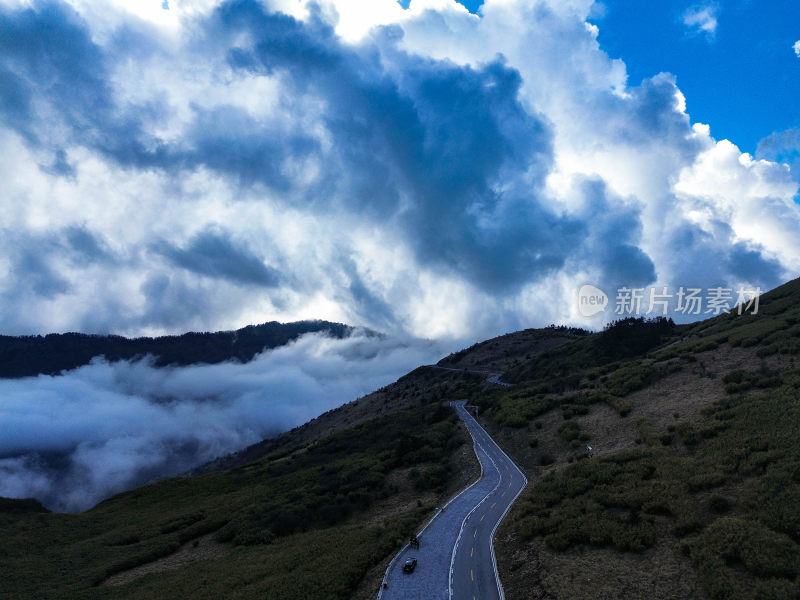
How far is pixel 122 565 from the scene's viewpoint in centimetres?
3731

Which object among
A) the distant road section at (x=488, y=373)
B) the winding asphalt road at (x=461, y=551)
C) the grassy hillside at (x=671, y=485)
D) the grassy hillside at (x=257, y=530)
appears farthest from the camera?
the distant road section at (x=488, y=373)

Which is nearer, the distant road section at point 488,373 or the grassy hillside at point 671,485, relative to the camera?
the grassy hillside at point 671,485

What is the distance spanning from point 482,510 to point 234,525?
2542cm

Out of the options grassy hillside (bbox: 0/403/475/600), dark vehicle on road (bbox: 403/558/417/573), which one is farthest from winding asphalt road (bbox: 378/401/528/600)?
grassy hillside (bbox: 0/403/475/600)

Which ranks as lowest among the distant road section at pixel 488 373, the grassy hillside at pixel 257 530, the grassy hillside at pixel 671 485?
the grassy hillside at pixel 257 530

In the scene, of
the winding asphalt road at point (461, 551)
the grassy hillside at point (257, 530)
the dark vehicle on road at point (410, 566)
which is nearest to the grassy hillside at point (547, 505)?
the grassy hillside at point (257, 530)

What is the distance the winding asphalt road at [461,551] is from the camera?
21289 mm

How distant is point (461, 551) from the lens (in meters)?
25.5

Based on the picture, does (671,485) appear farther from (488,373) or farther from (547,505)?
(488,373)

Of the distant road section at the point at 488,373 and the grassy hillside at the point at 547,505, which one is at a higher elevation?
the distant road section at the point at 488,373

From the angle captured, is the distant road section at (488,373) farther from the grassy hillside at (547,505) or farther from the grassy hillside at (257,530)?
the grassy hillside at (257,530)

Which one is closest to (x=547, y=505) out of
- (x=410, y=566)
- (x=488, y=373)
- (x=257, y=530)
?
(x=410, y=566)

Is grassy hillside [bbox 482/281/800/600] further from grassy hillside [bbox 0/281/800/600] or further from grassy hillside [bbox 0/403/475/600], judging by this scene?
grassy hillside [bbox 0/403/475/600]

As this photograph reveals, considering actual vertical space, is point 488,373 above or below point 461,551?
above
